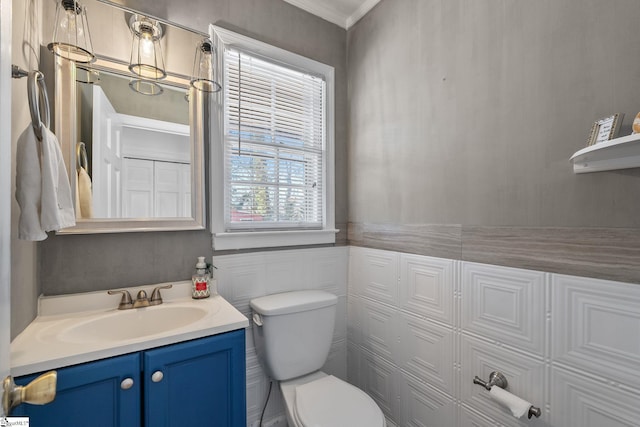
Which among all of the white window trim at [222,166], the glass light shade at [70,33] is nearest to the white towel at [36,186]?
the glass light shade at [70,33]

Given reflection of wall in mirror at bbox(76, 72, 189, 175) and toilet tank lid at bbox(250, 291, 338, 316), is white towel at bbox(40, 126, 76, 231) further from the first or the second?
toilet tank lid at bbox(250, 291, 338, 316)

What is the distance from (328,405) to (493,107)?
1.44 meters

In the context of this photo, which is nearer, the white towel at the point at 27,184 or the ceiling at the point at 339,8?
the white towel at the point at 27,184

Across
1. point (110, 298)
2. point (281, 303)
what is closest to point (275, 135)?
point (281, 303)

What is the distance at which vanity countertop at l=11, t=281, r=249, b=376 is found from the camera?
2.91 feet

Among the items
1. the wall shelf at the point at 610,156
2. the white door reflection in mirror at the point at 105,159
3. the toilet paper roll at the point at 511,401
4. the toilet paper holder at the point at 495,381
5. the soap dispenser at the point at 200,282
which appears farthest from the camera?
the soap dispenser at the point at 200,282

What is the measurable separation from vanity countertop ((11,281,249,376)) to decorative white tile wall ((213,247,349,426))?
0.17 meters

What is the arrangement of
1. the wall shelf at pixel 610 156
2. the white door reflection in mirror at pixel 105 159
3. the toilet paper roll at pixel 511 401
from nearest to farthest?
1. the wall shelf at pixel 610 156
2. the toilet paper roll at pixel 511 401
3. the white door reflection in mirror at pixel 105 159

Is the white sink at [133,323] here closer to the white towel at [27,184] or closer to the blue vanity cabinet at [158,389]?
the blue vanity cabinet at [158,389]

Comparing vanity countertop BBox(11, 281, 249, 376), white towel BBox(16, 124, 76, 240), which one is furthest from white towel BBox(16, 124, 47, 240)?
vanity countertop BBox(11, 281, 249, 376)

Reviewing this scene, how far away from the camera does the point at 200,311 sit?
1301 millimetres

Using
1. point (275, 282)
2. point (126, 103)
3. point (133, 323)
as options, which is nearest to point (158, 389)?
point (133, 323)

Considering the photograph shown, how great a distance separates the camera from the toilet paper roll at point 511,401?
105 centimetres

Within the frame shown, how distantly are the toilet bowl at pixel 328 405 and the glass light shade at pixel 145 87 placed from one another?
1.56m
